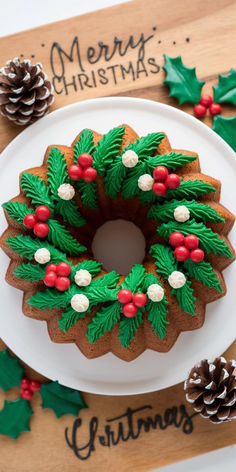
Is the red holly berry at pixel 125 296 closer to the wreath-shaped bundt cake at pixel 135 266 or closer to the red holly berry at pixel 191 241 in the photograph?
the wreath-shaped bundt cake at pixel 135 266

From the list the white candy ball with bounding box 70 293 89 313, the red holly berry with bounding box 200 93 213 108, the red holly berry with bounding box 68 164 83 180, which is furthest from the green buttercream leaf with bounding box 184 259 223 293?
the red holly berry with bounding box 200 93 213 108

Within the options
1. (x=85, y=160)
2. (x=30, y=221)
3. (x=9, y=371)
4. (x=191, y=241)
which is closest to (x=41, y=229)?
(x=30, y=221)

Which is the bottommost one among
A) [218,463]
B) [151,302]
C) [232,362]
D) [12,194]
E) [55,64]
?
[218,463]

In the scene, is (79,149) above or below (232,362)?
above

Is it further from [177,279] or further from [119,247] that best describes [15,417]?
[177,279]

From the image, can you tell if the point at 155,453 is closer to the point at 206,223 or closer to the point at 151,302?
the point at 151,302

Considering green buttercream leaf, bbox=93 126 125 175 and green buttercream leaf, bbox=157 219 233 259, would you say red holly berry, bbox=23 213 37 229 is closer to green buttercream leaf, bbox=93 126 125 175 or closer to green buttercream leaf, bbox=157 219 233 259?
green buttercream leaf, bbox=93 126 125 175

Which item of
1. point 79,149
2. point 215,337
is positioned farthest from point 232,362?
point 79,149
